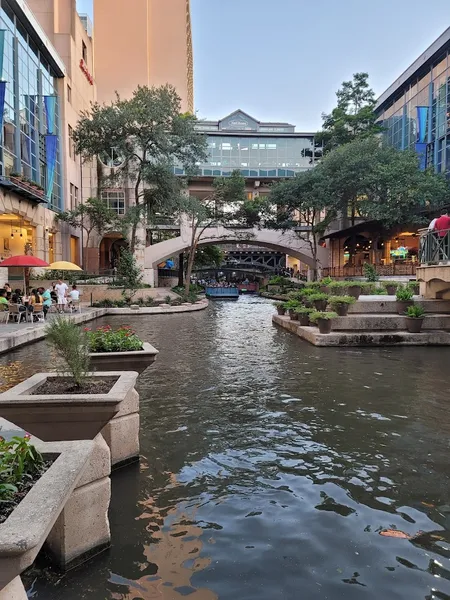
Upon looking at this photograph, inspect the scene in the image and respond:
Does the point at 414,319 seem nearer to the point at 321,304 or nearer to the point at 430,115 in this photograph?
the point at 321,304

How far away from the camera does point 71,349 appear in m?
4.75

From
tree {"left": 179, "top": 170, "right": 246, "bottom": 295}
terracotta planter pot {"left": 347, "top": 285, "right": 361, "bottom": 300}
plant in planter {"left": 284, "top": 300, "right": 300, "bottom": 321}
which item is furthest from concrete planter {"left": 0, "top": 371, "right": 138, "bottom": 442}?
tree {"left": 179, "top": 170, "right": 246, "bottom": 295}

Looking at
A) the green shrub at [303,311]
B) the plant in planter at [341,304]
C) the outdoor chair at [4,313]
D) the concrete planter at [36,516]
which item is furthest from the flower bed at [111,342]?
the outdoor chair at [4,313]

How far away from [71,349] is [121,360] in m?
1.41

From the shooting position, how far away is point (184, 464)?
5223mm

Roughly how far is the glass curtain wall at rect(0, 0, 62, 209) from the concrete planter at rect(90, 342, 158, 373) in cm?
2078

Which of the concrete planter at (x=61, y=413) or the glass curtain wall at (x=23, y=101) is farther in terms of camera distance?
the glass curtain wall at (x=23, y=101)

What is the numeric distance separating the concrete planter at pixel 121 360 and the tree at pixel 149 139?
991 inches

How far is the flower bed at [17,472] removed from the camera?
241 cm

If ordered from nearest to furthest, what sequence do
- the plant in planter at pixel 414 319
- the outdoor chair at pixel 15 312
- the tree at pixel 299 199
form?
the plant in planter at pixel 414 319, the outdoor chair at pixel 15 312, the tree at pixel 299 199

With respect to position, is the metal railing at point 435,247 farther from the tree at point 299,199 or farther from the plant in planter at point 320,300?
the tree at point 299,199

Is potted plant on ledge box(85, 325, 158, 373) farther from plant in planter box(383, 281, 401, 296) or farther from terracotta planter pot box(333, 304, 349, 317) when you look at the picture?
plant in planter box(383, 281, 401, 296)

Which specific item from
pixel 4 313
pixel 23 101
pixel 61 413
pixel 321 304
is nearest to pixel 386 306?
pixel 321 304

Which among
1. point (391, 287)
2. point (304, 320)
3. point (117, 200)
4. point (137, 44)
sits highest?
point (137, 44)
